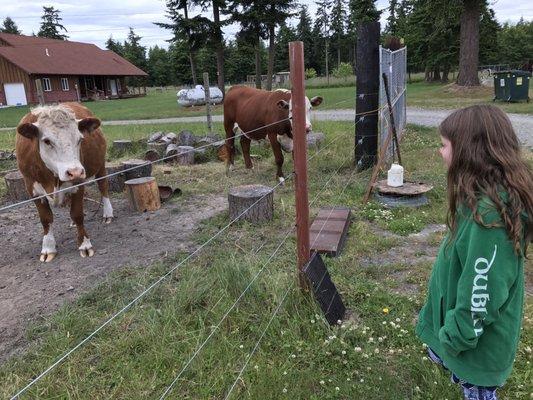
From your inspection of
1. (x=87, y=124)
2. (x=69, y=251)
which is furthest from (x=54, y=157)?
(x=69, y=251)

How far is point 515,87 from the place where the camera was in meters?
15.8

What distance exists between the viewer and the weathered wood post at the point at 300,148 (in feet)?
8.77

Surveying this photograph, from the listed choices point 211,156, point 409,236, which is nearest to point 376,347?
point 409,236

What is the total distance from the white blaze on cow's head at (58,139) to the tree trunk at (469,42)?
19.7 m

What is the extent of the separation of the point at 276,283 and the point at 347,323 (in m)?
0.55

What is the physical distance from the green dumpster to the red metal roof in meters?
33.8

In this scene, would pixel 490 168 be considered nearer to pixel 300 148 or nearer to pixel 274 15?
pixel 300 148

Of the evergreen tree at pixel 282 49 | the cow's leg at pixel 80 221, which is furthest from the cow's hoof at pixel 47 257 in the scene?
the evergreen tree at pixel 282 49

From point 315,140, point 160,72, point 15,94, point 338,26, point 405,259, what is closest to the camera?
point 405,259

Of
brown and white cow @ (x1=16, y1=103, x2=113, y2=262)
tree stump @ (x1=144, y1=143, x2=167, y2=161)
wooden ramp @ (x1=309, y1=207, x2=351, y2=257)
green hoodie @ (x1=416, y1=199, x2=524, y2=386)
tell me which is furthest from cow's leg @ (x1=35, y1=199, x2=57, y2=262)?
tree stump @ (x1=144, y1=143, x2=167, y2=161)

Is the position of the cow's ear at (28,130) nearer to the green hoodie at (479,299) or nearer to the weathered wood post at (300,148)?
the weathered wood post at (300,148)

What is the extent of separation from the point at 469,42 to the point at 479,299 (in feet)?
69.8

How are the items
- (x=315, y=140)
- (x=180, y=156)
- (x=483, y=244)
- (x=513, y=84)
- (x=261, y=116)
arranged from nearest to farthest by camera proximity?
(x=483, y=244), (x=261, y=116), (x=180, y=156), (x=315, y=140), (x=513, y=84)

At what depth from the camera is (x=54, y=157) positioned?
161 inches
